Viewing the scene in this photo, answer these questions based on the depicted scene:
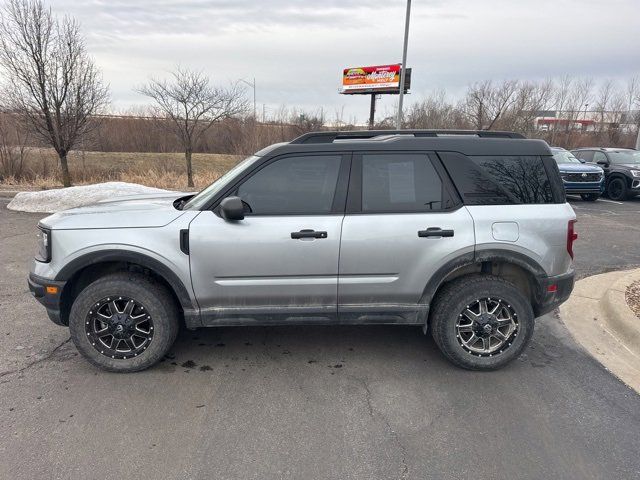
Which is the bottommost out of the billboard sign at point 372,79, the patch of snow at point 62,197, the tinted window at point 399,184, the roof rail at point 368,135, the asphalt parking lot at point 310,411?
the asphalt parking lot at point 310,411

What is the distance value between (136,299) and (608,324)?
456cm

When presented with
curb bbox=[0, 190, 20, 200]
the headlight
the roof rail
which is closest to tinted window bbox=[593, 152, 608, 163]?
the roof rail

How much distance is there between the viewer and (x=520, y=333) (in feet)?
11.1

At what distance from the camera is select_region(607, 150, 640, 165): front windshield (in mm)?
15141

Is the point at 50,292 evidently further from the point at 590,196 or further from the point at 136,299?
the point at 590,196

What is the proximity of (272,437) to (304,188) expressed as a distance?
5.99ft

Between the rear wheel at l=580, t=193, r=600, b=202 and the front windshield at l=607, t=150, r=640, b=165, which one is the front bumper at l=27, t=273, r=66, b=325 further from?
the front windshield at l=607, t=150, r=640, b=165

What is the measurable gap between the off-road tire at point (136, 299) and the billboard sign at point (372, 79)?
40.9 m

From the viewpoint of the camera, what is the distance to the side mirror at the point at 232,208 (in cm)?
306

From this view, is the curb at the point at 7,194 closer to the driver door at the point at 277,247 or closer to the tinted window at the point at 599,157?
the driver door at the point at 277,247

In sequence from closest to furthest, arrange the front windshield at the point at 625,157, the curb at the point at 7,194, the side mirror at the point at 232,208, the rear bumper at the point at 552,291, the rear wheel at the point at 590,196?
the side mirror at the point at 232,208
the rear bumper at the point at 552,291
the curb at the point at 7,194
the rear wheel at the point at 590,196
the front windshield at the point at 625,157

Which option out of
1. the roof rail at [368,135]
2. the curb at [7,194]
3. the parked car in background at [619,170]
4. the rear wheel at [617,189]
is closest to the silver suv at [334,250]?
the roof rail at [368,135]

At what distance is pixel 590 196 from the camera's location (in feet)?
46.8

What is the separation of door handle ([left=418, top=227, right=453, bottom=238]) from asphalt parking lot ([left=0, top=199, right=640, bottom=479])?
44.9 inches
